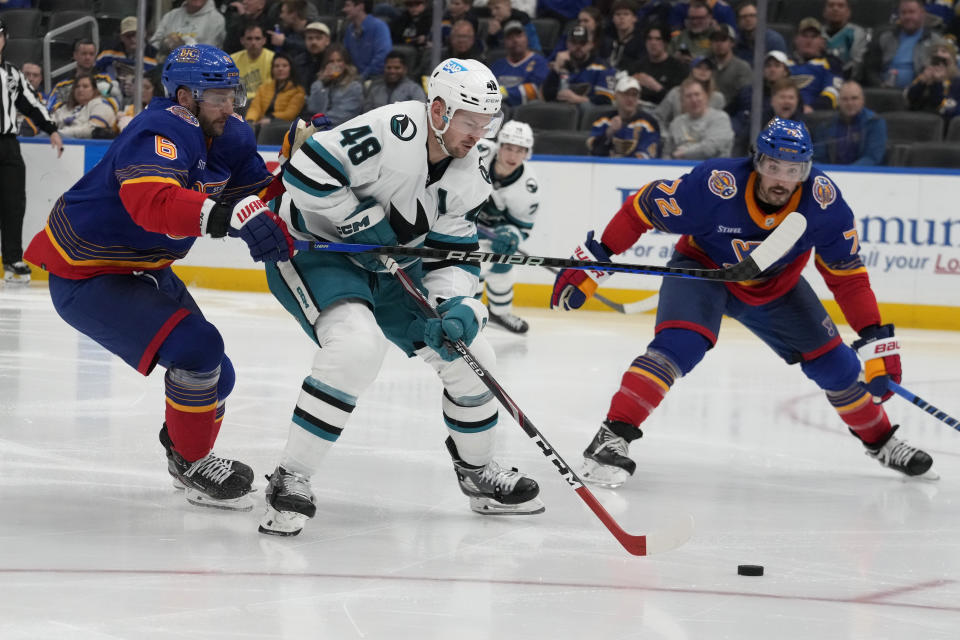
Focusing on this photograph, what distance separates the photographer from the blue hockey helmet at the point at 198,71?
3154 millimetres

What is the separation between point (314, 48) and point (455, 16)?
95 cm

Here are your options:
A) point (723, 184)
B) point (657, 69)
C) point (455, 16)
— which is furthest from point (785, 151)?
point (455, 16)

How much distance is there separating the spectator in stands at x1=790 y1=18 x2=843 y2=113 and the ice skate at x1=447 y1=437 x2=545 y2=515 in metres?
4.94

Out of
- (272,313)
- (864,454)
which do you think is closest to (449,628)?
(864,454)

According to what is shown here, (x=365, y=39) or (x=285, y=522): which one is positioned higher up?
(x=365, y=39)

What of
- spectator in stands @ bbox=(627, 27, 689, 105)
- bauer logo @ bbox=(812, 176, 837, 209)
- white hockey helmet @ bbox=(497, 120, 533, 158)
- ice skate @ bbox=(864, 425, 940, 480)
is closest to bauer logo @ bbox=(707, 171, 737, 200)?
bauer logo @ bbox=(812, 176, 837, 209)

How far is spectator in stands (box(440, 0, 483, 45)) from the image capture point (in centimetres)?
840

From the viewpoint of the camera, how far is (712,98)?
7777 millimetres

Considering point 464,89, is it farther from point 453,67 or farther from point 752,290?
point 752,290

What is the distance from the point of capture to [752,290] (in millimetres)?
3924

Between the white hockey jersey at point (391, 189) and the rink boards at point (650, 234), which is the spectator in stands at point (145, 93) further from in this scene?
the white hockey jersey at point (391, 189)

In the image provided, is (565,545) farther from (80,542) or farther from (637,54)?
(637,54)

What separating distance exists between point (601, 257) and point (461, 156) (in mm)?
846

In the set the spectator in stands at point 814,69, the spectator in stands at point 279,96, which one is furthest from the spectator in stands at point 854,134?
the spectator in stands at point 279,96
